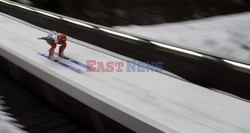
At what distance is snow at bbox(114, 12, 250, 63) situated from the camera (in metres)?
3.38

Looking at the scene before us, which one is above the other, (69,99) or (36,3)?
(36,3)

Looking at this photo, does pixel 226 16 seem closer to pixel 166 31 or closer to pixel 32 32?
pixel 166 31

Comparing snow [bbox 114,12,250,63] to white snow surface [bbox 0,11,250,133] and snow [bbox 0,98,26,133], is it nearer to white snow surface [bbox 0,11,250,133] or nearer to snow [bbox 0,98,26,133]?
white snow surface [bbox 0,11,250,133]

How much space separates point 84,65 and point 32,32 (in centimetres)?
189

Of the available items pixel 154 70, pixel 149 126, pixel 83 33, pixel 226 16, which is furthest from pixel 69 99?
pixel 226 16

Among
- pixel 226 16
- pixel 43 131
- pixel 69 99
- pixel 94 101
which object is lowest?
pixel 43 131

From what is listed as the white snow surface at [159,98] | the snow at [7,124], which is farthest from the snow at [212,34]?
the snow at [7,124]

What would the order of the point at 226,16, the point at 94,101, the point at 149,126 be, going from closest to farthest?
the point at 149,126 → the point at 94,101 → the point at 226,16

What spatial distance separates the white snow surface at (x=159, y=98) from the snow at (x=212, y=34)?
0.84m

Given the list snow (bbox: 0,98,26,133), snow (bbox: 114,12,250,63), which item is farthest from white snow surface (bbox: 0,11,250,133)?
snow (bbox: 114,12,250,63)

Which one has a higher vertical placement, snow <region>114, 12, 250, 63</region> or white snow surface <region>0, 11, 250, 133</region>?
snow <region>114, 12, 250, 63</region>

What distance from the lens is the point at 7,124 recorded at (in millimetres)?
2762

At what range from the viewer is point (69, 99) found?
286 centimetres

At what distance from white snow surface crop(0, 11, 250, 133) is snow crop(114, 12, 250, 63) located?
0.84 m
